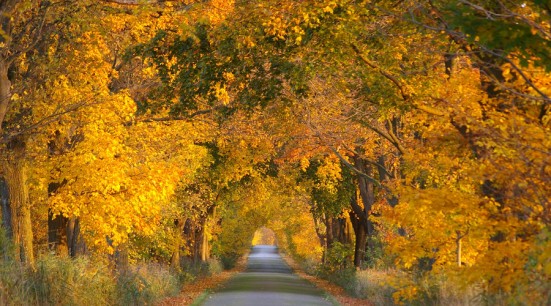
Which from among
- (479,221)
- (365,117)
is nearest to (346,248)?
(365,117)

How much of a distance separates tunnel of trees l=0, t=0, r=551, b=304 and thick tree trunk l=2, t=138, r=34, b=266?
0.17ft

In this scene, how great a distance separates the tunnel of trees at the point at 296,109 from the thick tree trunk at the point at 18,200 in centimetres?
5

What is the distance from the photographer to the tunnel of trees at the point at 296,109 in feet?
34.1

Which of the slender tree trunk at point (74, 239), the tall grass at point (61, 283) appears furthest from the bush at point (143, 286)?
the slender tree trunk at point (74, 239)

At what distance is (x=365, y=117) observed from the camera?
23.7 m

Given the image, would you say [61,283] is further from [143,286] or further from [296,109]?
[296,109]

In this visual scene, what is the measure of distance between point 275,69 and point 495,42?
834 centimetres

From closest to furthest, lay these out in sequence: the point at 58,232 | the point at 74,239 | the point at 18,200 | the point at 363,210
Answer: the point at 18,200 < the point at 58,232 < the point at 74,239 < the point at 363,210

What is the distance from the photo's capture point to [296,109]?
2772cm

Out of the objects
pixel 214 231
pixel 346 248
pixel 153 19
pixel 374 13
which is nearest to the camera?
pixel 374 13

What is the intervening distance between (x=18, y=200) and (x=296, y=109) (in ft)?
31.2

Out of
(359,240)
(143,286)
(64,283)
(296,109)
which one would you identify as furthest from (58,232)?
(359,240)

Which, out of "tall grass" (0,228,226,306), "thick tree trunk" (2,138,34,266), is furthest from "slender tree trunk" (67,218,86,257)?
"thick tree trunk" (2,138,34,266)

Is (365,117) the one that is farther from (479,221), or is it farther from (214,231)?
(214,231)
